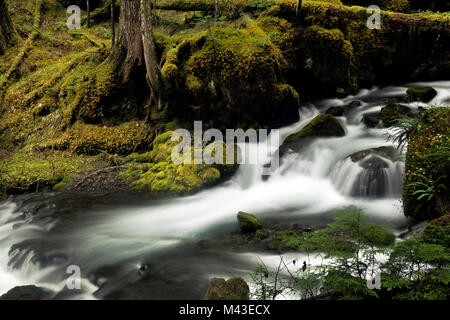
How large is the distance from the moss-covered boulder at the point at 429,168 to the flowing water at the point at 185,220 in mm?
530

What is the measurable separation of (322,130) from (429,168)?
410 centimetres

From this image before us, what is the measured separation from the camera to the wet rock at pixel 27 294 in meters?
3.77

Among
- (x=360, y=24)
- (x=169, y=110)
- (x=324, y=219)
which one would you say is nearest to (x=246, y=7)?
(x=360, y=24)

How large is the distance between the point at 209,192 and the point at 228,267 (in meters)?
3.28

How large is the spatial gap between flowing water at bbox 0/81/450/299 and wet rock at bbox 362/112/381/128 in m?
0.17

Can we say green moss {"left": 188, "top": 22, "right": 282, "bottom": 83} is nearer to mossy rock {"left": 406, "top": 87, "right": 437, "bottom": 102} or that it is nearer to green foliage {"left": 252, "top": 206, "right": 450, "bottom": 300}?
mossy rock {"left": 406, "top": 87, "right": 437, "bottom": 102}

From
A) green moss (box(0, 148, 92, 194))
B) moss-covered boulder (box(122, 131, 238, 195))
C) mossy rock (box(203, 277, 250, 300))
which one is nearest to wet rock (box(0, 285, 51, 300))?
mossy rock (box(203, 277, 250, 300))

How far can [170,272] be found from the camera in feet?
14.6

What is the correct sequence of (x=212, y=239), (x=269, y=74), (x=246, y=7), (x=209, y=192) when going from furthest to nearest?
(x=246, y=7), (x=269, y=74), (x=209, y=192), (x=212, y=239)

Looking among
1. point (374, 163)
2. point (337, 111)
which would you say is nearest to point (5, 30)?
point (337, 111)

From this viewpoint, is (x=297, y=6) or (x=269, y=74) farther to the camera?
(x=297, y=6)

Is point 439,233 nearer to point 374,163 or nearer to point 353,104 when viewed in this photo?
point 374,163

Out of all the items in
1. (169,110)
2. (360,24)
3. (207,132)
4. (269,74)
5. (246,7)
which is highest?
(246,7)
